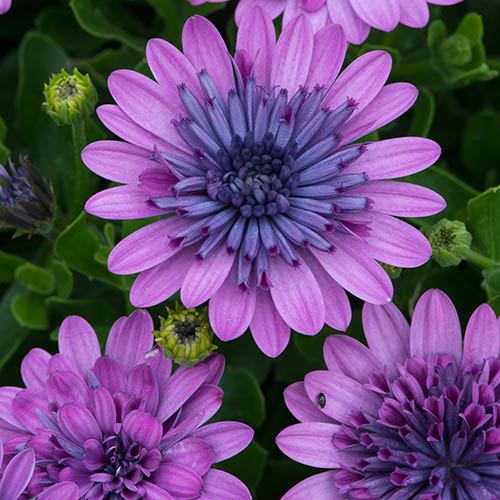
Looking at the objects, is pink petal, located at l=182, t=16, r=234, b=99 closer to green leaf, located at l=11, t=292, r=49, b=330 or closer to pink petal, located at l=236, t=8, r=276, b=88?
pink petal, located at l=236, t=8, r=276, b=88

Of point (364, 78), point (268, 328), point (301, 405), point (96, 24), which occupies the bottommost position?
point (301, 405)

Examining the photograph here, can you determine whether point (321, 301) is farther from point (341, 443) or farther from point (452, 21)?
point (452, 21)

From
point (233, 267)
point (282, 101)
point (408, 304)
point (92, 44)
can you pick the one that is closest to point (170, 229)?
point (233, 267)

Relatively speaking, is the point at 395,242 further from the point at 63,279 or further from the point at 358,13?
the point at 63,279

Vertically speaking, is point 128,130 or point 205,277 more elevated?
point 128,130

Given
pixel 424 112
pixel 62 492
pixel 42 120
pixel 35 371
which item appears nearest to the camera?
pixel 62 492

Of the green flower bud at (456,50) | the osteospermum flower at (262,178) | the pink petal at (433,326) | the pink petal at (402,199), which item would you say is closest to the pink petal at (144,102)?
the osteospermum flower at (262,178)

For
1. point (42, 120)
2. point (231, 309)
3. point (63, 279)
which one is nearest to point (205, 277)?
point (231, 309)
